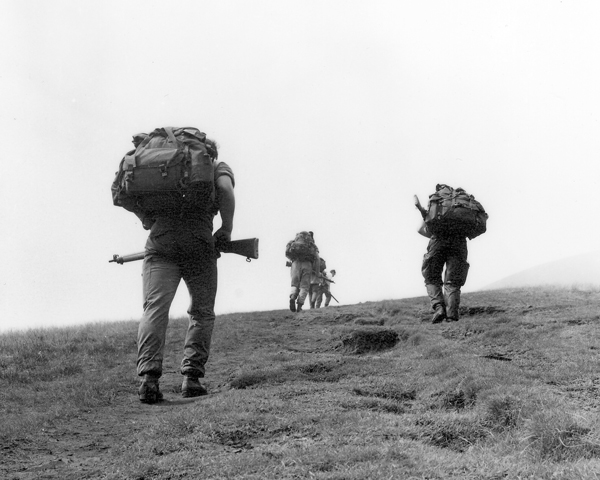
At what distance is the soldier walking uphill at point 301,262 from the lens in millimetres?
18266

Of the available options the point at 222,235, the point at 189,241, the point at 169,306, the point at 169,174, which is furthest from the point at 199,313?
the point at 169,174

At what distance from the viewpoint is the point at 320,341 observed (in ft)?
34.8

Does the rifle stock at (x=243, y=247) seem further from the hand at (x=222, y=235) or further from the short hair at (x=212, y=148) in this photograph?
the short hair at (x=212, y=148)

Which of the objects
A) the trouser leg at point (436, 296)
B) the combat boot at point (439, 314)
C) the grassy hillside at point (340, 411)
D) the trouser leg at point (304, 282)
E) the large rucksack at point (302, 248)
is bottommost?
the grassy hillside at point (340, 411)

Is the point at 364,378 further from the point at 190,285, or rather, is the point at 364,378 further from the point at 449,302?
the point at 449,302

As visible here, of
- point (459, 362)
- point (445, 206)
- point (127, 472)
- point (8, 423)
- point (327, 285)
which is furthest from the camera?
point (327, 285)

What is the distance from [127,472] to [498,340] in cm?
602

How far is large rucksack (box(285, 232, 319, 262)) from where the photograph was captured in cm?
1853

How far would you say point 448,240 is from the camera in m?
11.9

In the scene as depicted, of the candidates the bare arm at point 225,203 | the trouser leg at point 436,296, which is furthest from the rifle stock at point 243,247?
the trouser leg at point 436,296

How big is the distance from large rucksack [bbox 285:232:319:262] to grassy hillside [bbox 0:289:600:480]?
860 cm

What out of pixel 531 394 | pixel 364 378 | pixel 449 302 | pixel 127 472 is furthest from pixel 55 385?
pixel 449 302

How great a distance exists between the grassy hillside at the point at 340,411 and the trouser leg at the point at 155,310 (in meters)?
0.47

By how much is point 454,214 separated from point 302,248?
304 inches
